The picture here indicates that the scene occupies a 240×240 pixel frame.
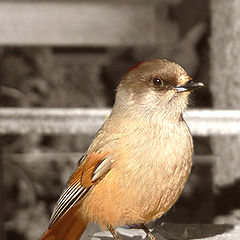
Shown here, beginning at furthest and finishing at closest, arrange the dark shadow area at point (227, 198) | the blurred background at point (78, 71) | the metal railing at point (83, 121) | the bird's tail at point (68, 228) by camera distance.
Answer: the blurred background at point (78, 71) → the dark shadow area at point (227, 198) → the metal railing at point (83, 121) → the bird's tail at point (68, 228)

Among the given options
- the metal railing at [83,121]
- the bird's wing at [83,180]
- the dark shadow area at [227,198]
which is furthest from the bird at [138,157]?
the dark shadow area at [227,198]

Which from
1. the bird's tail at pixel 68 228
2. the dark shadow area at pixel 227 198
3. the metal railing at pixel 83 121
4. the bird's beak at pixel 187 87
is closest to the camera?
the bird's beak at pixel 187 87

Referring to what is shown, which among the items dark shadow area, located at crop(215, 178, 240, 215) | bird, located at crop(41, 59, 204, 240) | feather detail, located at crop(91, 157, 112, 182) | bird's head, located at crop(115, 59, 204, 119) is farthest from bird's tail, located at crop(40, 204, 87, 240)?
dark shadow area, located at crop(215, 178, 240, 215)

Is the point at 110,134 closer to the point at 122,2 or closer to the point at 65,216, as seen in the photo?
the point at 65,216

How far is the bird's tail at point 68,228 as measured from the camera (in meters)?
1.70

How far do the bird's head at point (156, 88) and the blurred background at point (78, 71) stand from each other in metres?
0.85

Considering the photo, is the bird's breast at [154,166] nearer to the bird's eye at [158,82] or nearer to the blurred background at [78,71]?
the bird's eye at [158,82]

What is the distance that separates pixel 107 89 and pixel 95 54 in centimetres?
21

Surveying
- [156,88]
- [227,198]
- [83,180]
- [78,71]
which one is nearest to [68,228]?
[83,180]

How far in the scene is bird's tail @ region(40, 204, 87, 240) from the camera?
5.56 ft

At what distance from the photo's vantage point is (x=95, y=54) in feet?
10.9

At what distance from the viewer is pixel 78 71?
3.27m

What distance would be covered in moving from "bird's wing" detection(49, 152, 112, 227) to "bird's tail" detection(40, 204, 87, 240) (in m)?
0.05

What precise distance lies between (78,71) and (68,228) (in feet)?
5.39
